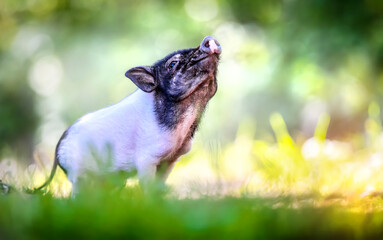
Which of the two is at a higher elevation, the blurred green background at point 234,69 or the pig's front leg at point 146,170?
the blurred green background at point 234,69

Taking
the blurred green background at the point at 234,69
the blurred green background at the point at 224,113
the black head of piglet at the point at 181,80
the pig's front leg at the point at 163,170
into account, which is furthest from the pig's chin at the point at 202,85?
the blurred green background at the point at 234,69

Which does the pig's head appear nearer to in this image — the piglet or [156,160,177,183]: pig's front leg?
the piglet

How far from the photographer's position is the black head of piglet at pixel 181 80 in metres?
2.50

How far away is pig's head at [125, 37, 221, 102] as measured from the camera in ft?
8.20

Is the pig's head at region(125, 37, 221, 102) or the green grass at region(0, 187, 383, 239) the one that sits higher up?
the pig's head at region(125, 37, 221, 102)

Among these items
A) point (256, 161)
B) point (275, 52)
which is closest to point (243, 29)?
point (275, 52)

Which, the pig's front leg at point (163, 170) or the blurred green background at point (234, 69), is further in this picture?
the blurred green background at point (234, 69)

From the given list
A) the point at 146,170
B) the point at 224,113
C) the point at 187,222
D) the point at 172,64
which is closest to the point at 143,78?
the point at 172,64

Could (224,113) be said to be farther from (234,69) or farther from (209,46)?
(209,46)

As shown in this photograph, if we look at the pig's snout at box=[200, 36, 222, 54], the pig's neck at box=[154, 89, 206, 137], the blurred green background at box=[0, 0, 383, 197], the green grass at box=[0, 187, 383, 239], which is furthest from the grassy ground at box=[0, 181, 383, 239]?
the blurred green background at box=[0, 0, 383, 197]

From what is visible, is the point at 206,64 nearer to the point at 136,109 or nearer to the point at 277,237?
the point at 136,109

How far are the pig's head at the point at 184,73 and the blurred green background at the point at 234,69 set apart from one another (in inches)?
39.8

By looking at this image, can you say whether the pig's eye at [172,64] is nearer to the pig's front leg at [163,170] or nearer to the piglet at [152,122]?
the piglet at [152,122]

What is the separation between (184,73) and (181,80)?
1.7 inches
